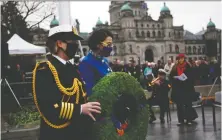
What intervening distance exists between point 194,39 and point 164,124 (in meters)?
99.4

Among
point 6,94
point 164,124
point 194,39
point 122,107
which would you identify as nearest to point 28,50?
point 6,94

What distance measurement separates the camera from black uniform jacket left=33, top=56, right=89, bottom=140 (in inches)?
122

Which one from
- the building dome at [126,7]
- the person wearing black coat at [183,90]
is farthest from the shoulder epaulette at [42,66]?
the building dome at [126,7]

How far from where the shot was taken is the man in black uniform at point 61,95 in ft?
10.2

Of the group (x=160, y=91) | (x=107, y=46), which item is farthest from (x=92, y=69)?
(x=160, y=91)

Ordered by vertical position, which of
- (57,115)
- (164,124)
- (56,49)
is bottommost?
(164,124)

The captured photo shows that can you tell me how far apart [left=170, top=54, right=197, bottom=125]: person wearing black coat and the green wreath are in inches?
232

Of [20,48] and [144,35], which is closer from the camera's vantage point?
[20,48]

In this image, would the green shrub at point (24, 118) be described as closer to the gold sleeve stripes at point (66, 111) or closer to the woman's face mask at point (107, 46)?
the woman's face mask at point (107, 46)

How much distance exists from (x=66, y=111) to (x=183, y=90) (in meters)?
7.01

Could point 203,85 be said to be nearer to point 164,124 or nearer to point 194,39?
point 164,124

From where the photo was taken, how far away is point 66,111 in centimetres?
309

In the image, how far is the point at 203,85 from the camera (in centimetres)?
1778

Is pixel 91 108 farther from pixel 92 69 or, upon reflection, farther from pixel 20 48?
pixel 20 48
